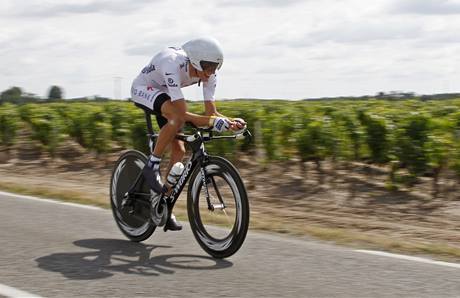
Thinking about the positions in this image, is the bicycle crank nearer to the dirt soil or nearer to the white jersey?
the white jersey

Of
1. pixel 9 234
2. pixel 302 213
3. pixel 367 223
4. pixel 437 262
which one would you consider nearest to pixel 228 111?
pixel 302 213

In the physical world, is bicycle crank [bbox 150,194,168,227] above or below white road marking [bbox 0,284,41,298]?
above

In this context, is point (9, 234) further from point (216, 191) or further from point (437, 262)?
point (437, 262)

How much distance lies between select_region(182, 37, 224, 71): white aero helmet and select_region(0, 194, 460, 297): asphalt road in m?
1.72

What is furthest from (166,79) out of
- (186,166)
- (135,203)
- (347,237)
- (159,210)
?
(347,237)

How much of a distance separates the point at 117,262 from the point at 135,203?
1.16 m

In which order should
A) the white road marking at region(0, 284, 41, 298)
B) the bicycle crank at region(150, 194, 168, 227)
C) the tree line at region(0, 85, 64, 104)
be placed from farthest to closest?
the tree line at region(0, 85, 64, 104)
the bicycle crank at region(150, 194, 168, 227)
the white road marking at region(0, 284, 41, 298)

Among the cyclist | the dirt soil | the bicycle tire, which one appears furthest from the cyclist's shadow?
the dirt soil

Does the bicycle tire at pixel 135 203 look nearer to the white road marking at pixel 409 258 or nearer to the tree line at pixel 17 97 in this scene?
the white road marking at pixel 409 258

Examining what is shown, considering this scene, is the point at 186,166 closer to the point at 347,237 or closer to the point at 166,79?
the point at 166,79

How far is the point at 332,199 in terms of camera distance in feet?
36.9

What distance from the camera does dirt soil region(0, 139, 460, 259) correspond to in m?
8.33

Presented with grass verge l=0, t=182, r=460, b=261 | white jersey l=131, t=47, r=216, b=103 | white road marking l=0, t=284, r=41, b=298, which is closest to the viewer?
white road marking l=0, t=284, r=41, b=298

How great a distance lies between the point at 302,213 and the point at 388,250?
10.2 feet
